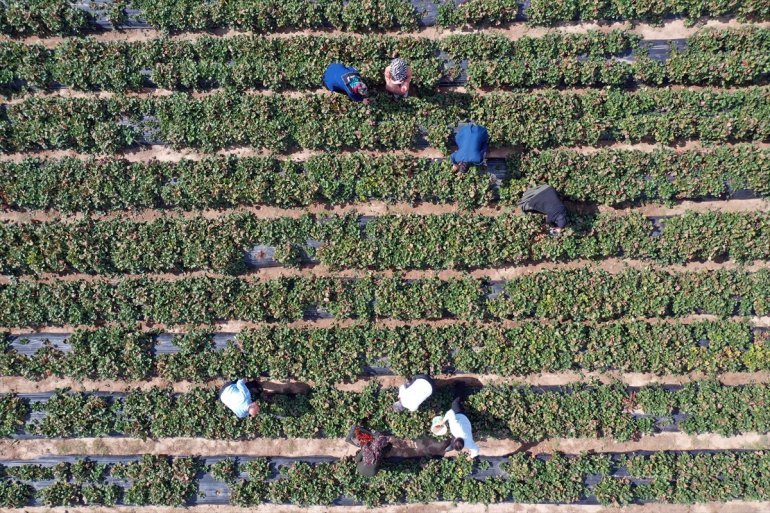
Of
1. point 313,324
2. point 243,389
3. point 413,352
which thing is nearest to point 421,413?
point 413,352

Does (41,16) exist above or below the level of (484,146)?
above

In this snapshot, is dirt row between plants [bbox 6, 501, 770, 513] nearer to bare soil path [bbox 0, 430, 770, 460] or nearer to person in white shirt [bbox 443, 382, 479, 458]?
bare soil path [bbox 0, 430, 770, 460]

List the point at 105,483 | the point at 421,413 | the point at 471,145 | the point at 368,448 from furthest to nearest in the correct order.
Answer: the point at 105,483 < the point at 421,413 < the point at 368,448 < the point at 471,145

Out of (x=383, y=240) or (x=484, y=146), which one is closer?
(x=484, y=146)

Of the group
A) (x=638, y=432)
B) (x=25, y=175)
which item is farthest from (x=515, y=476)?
(x=25, y=175)

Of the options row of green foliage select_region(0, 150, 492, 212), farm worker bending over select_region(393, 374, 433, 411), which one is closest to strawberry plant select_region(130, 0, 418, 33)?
row of green foliage select_region(0, 150, 492, 212)

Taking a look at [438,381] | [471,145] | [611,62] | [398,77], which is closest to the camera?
[398,77]

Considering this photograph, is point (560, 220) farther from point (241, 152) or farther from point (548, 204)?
point (241, 152)

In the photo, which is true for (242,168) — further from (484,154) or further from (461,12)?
(461,12)

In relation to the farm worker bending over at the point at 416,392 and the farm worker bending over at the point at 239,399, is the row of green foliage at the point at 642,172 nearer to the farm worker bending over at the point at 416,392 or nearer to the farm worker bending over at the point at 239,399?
the farm worker bending over at the point at 416,392
